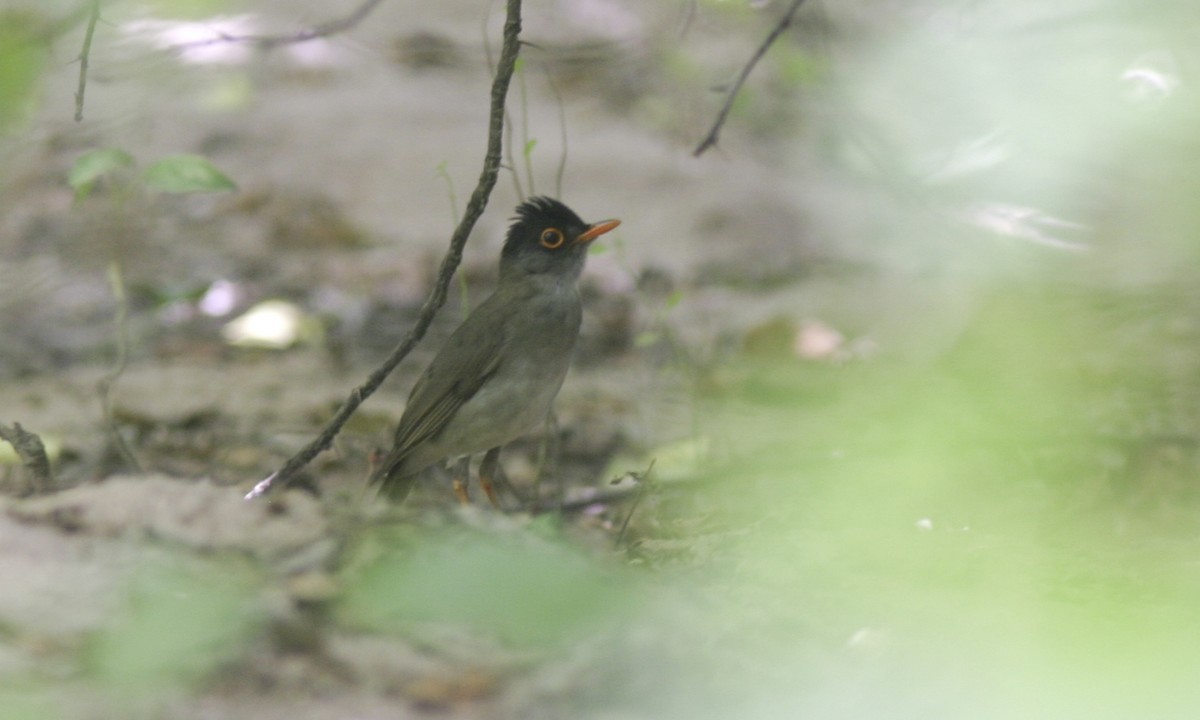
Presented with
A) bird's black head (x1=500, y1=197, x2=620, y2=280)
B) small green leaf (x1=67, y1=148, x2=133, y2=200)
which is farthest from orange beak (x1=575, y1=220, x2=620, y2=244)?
small green leaf (x1=67, y1=148, x2=133, y2=200)

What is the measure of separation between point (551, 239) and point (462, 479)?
36.6 inches

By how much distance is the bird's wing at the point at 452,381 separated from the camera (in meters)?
4.04

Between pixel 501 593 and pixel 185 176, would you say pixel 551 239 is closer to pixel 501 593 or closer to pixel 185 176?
pixel 185 176

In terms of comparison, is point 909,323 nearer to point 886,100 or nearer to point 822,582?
point 886,100

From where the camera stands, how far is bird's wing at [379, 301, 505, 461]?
4.04 metres

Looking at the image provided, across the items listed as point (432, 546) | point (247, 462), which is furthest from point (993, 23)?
point (432, 546)

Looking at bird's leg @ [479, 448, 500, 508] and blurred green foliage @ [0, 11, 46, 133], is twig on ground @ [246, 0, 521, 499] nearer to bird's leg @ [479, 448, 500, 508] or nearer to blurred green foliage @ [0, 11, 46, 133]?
bird's leg @ [479, 448, 500, 508]

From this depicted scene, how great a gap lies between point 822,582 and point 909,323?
4.48 m

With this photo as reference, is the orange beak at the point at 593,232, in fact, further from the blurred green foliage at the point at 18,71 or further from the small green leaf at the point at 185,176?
the blurred green foliage at the point at 18,71

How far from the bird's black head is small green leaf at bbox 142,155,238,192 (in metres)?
0.98

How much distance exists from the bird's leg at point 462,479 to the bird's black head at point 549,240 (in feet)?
2.40

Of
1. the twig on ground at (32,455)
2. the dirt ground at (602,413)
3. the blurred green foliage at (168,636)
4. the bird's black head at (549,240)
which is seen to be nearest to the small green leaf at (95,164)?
the twig on ground at (32,455)

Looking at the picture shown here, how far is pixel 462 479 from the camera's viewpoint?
173 inches

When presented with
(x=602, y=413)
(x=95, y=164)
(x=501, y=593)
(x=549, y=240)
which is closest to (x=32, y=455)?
(x=95, y=164)
